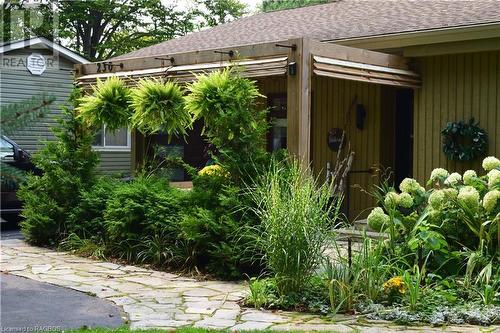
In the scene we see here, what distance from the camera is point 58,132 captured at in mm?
9297

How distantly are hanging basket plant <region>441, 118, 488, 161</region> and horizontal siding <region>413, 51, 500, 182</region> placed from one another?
156 millimetres

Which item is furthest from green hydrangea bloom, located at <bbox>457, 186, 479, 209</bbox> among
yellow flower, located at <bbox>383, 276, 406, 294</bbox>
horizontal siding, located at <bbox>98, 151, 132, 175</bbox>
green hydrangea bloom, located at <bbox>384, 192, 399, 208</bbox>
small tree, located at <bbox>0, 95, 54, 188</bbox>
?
horizontal siding, located at <bbox>98, 151, 132, 175</bbox>

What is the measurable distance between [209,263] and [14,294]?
81.0 inches

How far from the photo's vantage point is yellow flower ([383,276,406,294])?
5172 mm

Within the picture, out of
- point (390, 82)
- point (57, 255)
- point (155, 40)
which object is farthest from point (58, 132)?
point (155, 40)

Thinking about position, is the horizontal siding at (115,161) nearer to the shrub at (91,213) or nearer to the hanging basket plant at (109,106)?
the hanging basket plant at (109,106)

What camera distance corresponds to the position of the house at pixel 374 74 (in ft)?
24.6

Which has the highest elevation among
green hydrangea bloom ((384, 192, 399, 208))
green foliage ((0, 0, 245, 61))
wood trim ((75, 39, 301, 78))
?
green foliage ((0, 0, 245, 61))

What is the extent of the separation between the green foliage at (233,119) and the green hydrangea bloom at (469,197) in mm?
2191

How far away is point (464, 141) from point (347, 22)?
3.48m

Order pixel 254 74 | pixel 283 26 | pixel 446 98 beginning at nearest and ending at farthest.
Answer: pixel 254 74
pixel 446 98
pixel 283 26

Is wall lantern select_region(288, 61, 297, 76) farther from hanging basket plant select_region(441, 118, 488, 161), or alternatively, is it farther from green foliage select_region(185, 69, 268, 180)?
hanging basket plant select_region(441, 118, 488, 161)

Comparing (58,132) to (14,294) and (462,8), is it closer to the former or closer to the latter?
(14,294)

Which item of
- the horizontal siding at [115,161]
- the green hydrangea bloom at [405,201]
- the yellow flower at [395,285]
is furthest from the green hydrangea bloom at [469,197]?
the horizontal siding at [115,161]
